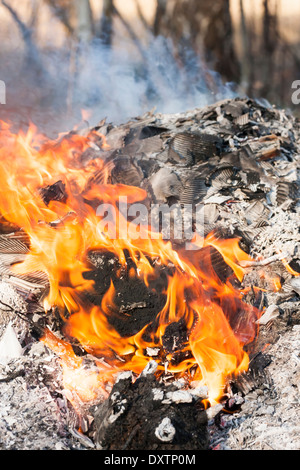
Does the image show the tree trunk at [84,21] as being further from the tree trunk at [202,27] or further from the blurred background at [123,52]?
the tree trunk at [202,27]

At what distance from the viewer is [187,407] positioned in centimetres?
268

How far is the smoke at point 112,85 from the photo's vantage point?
7883mm

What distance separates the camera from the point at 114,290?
3.66 metres

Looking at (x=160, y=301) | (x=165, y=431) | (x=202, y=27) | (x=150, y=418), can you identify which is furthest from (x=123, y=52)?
(x=165, y=431)

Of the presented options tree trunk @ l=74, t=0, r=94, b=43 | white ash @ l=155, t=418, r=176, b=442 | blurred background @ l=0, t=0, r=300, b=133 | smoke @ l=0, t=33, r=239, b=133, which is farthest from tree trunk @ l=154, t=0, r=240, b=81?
white ash @ l=155, t=418, r=176, b=442

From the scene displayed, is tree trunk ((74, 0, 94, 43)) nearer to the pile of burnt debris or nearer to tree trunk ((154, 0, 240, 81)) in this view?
tree trunk ((154, 0, 240, 81))

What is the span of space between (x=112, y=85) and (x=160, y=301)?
582cm

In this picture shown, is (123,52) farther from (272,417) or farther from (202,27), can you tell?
(272,417)

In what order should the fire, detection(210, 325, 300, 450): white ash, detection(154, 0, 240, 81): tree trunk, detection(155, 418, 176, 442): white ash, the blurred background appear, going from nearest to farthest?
1. detection(155, 418, 176, 442): white ash
2. detection(210, 325, 300, 450): white ash
3. the fire
4. the blurred background
5. detection(154, 0, 240, 81): tree trunk

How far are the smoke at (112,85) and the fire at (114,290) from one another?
3918 mm

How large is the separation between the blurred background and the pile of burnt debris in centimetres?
233

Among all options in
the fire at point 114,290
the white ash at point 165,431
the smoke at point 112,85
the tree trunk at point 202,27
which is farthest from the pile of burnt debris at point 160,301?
the tree trunk at point 202,27

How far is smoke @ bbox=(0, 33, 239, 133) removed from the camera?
788cm

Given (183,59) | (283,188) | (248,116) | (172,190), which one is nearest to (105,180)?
(172,190)
